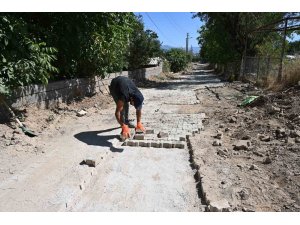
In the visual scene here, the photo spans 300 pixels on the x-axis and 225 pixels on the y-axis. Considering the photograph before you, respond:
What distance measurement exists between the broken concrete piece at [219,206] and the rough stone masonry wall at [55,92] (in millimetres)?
4773

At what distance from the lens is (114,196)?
390cm

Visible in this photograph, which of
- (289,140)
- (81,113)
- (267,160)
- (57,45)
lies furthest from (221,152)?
(57,45)

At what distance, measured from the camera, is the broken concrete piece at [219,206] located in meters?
3.38

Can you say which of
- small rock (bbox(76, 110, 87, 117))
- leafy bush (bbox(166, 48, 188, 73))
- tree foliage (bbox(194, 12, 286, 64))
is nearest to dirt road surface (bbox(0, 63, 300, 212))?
small rock (bbox(76, 110, 87, 117))

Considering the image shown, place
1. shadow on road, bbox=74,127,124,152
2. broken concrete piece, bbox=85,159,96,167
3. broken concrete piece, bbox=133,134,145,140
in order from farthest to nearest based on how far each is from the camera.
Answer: broken concrete piece, bbox=133,134,145,140 → shadow on road, bbox=74,127,124,152 → broken concrete piece, bbox=85,159,96,167

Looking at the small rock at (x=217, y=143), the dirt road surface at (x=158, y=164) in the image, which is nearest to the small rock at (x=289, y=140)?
the dirt road surface at (x=158, y=164)

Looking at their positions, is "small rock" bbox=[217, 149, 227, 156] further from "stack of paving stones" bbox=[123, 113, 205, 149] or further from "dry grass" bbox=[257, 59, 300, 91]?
"dry grass" bbox=[257, 59, 300, 91]

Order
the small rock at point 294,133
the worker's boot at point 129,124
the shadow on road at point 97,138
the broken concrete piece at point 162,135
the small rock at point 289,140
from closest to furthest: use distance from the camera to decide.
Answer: the small rock at point 289,140
the small rock at point 294,133
the shadow on road at point 97,138
the broken concrete piece at point 162,135
the worker's boot at point 129,124

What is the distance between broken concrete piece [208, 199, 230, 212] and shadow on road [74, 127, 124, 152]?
250cm

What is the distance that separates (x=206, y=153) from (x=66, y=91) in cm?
570

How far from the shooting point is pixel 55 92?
8.80m

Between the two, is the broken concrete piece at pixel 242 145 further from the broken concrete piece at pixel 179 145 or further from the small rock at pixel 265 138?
the broken concrete piece at pixel 179 145

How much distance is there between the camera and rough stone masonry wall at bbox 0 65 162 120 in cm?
713

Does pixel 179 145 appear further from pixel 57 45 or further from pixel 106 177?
pixel 57 45
